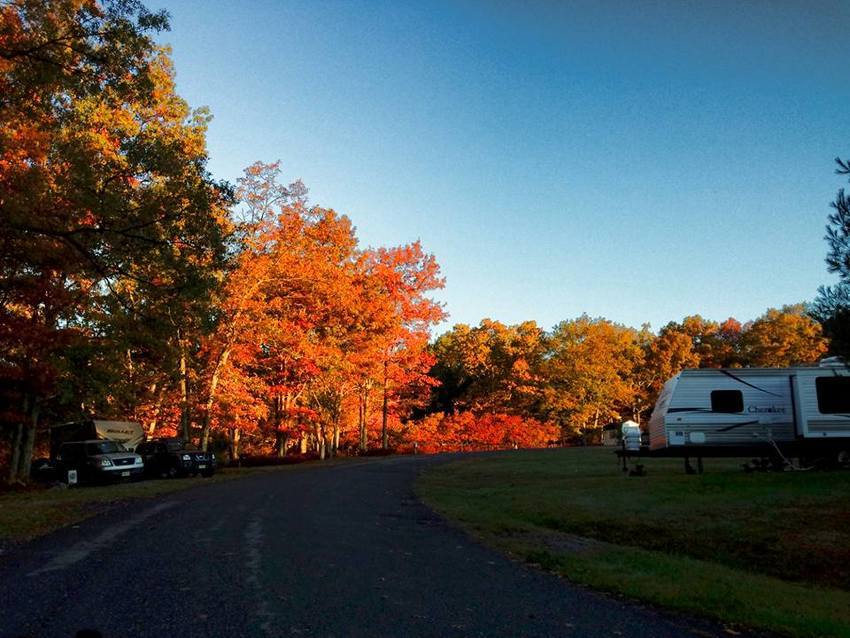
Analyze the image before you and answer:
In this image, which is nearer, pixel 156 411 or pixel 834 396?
pixel 834 396

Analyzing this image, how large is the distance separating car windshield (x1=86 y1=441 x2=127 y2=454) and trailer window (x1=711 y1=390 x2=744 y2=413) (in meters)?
21.2

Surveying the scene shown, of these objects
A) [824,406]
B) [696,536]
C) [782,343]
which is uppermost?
[782,343]

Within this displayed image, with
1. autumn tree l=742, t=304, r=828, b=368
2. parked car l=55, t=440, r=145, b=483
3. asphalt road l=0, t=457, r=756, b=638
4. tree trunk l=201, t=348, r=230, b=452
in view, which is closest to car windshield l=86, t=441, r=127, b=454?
parked car l=55, t=440, r=145, b=483

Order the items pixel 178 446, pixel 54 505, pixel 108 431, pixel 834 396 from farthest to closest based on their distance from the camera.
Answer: pixel 108 431
pixel 178 446
pixel 834 396
pixel 54 505

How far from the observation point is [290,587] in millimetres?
6617

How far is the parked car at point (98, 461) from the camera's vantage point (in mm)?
23266

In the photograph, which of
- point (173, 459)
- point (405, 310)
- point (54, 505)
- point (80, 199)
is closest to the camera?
point (80, 199)

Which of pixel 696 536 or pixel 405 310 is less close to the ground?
pixel 405 310

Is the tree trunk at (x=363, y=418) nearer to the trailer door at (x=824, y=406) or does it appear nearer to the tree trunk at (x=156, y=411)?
the tree trunk at (x=156, y=411)

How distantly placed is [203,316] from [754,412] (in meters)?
16.2

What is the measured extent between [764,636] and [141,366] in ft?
95.7

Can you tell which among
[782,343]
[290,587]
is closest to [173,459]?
[290,587]

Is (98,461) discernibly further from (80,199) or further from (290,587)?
(290,587)

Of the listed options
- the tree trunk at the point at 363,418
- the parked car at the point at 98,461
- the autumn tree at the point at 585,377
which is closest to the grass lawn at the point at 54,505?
the parked car at the point at 98,461
